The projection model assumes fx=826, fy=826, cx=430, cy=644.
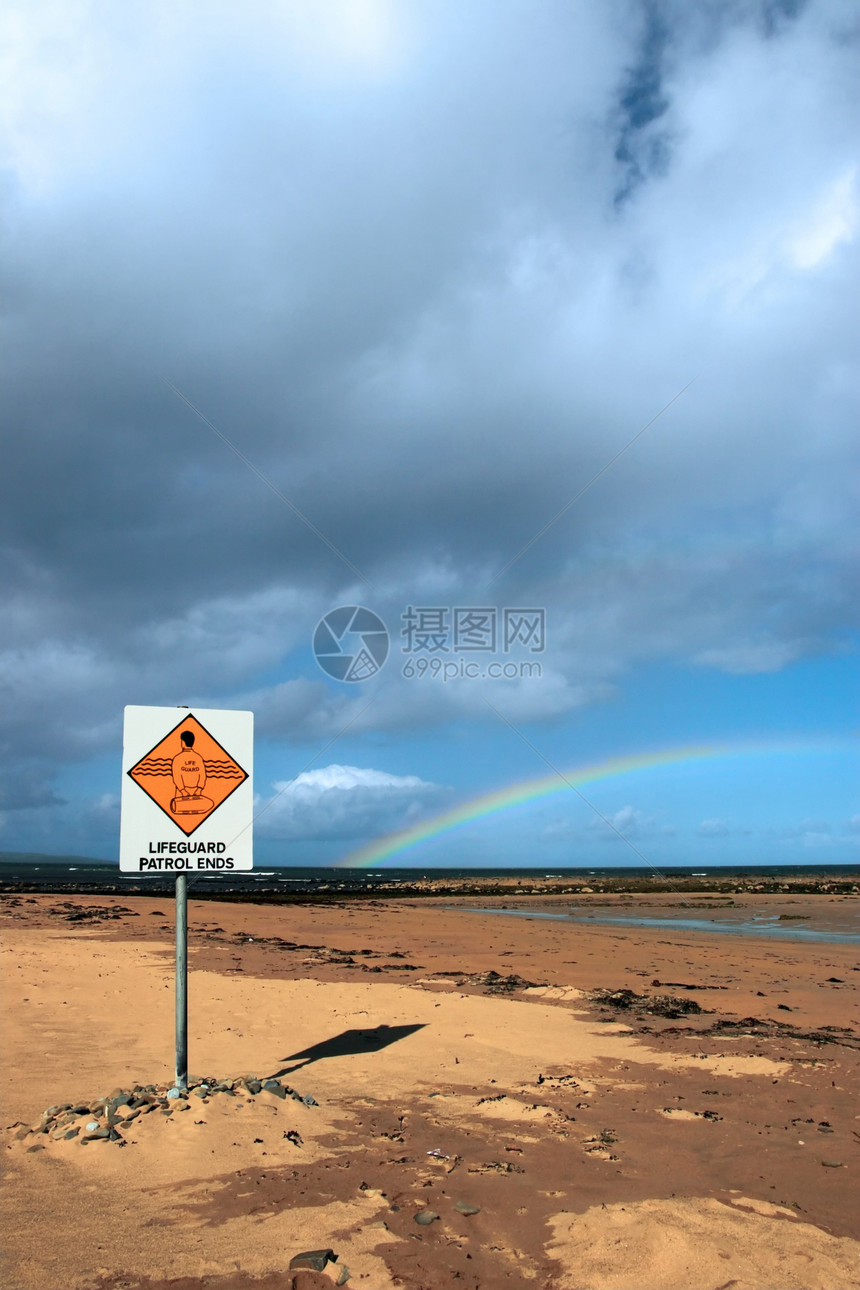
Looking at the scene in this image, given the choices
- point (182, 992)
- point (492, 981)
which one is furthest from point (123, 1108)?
point (492, 981)

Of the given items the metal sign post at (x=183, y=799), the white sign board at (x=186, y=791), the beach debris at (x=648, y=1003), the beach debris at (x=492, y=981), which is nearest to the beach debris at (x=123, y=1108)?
the metal sign post at (x=183, y=799)

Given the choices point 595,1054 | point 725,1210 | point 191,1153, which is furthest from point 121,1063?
point 725,1210

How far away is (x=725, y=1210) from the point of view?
17.6ft

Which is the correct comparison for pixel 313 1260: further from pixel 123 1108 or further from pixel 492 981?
pixel 492 981

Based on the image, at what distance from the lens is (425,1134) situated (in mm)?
6836

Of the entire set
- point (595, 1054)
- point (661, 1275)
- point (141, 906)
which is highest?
point (661, 1275)

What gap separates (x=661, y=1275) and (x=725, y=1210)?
1.15 metres

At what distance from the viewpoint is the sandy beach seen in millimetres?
4605

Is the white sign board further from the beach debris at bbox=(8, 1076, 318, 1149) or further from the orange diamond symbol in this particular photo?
the beach debris at bbox=(8, 1076, 318, 1149)

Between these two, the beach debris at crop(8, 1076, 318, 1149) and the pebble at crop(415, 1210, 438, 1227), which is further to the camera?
the beach debris at crop(8, 1076, 318, 1149)

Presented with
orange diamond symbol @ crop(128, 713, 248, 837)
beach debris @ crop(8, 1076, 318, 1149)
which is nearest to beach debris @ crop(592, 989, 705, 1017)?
beach debris @ crop(8, 1076, 318, 1149)

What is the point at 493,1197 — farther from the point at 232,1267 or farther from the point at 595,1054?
the point at 595,1054

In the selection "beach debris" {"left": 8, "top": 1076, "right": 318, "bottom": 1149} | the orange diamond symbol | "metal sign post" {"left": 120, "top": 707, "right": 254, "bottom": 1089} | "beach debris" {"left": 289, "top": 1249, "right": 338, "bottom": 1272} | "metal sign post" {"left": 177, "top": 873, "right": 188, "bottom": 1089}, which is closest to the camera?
"beach debris" {"left": 289, "top": 1249, "right": 338, "bottom": 1272}

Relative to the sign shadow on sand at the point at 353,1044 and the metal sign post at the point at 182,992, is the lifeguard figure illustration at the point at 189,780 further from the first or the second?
the sign shadow on sand at the point at 353,1044
